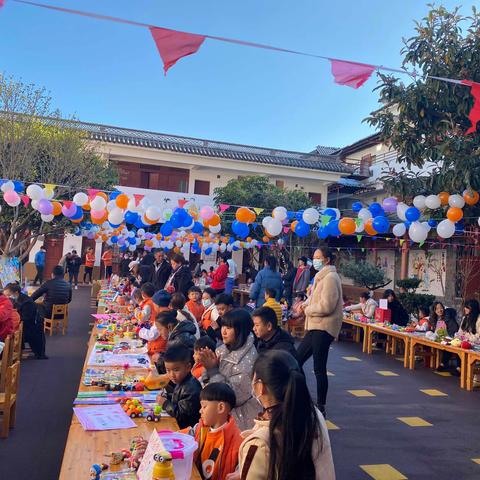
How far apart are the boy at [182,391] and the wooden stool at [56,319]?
6742 mm

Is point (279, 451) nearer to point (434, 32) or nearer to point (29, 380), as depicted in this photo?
point (29, 380)

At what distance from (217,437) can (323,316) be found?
2.76 metres

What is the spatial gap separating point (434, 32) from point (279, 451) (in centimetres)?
855

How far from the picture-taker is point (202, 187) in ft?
77.8

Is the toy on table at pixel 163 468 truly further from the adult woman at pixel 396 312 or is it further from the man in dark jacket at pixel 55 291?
the adult woman at pixel 396 312

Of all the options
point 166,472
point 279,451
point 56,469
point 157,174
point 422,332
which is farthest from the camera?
point 157,174

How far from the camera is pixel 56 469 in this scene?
3.77 metres

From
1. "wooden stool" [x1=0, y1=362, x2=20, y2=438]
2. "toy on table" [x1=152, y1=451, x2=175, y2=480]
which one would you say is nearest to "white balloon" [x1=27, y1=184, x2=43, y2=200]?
"wooden stool" [x1=0, y1=362, x2=20, y2=438]

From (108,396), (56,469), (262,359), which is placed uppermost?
(262,359)

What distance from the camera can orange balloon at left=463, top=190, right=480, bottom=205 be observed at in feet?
25.3

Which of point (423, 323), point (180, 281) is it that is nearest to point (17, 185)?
point (180, 281)

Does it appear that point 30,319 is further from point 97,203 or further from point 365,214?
point 365,214

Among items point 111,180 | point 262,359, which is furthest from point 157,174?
point 262,359

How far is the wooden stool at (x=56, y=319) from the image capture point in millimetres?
9242
